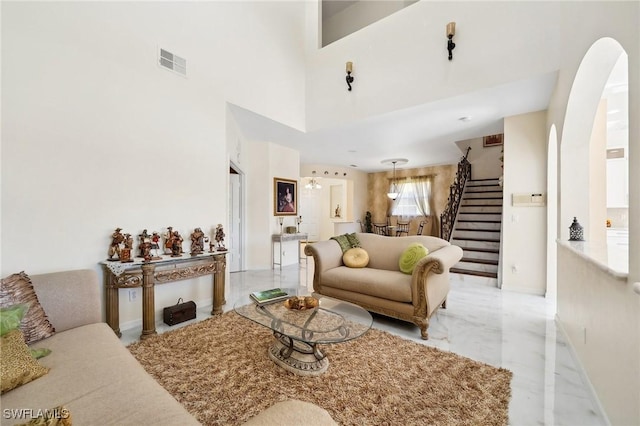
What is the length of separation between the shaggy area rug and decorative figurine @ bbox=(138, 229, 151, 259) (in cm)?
82

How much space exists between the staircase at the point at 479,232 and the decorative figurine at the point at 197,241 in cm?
441

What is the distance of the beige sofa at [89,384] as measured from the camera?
3.41 ft

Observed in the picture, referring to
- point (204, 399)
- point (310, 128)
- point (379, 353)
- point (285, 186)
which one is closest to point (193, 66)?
point (310, 128)

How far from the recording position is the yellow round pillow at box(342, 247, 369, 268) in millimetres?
3531

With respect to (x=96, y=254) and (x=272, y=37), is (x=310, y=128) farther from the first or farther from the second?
(x=96, y=254)

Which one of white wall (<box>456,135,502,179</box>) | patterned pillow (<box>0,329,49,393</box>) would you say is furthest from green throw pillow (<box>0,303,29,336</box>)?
white wall (<box>456,135,502,179</box>)

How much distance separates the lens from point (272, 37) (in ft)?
14.4

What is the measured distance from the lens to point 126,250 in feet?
8.71

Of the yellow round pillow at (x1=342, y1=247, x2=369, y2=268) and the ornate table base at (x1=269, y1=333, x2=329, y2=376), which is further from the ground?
the yellow round pillow at (x1=342, y1=247, x2=369, y2=268)

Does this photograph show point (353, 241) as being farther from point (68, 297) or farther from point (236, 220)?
point (68, 297)

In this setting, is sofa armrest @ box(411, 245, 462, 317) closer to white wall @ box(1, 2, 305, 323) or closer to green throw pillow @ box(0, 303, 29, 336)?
white wall @ box(1, 2, 305, 323)

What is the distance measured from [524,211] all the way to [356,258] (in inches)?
108

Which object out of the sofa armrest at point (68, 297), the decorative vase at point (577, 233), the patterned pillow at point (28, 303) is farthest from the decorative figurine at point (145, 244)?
the decorative vase at point (577, 233)

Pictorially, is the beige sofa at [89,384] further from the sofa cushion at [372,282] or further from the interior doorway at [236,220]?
the interior doorway at [236,220]
